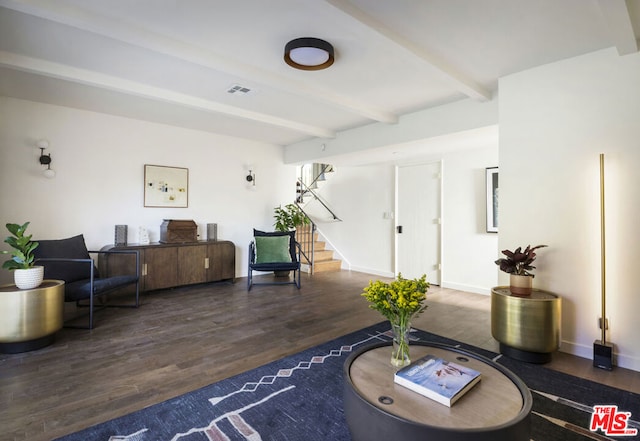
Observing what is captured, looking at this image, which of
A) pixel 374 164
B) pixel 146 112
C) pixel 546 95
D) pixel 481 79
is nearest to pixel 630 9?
pixel 546 95

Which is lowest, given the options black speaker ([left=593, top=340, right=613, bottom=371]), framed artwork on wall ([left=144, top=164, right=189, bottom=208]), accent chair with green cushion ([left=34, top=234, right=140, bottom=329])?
black speaker ([left=593, top=340, right=613, bottom=371])

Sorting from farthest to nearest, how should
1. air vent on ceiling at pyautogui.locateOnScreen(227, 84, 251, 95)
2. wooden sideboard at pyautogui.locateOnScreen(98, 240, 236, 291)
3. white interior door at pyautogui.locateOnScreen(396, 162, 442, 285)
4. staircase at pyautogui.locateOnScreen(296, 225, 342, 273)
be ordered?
staircase at pyautogui.locateOnScreen(296, 225, 342, 273)
white interior door at pyautogui.locateOnScreen(396, 162, 442, 285)
wooden sideboard at pyautogui.locateOnScreen(98, 240, 236, 291)
air vent on ceiling at pyautogui.locateOnScreen(227, 84, 251, 95)

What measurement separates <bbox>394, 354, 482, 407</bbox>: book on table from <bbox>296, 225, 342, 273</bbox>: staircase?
492 centimetres

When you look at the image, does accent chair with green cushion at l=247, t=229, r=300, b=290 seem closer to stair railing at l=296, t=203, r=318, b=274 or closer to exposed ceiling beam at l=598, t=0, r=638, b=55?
stair railing at l=296, t=203, r=318, b=274

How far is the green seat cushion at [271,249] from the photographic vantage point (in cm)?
538

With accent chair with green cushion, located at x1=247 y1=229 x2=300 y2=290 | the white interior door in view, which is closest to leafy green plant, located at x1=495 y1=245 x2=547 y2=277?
the white interior door

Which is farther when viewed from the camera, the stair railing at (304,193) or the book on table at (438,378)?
the stair railing at (304,193)

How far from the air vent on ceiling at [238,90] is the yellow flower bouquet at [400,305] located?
2.86 metres

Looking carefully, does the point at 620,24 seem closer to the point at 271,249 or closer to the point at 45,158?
the point at 271,249

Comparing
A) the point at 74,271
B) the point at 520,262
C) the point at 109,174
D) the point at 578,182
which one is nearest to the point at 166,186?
the point at 109,174

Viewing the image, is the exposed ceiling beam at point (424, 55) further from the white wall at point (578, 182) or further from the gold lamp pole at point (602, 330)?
A: the gold lamp pole at point (602, 330)

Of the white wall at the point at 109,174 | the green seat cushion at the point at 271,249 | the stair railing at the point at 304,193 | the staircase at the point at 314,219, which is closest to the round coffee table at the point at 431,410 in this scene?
the green seat cushion at the point at 271,249

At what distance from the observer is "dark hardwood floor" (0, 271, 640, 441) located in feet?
6.73

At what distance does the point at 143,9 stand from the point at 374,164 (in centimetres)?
490
